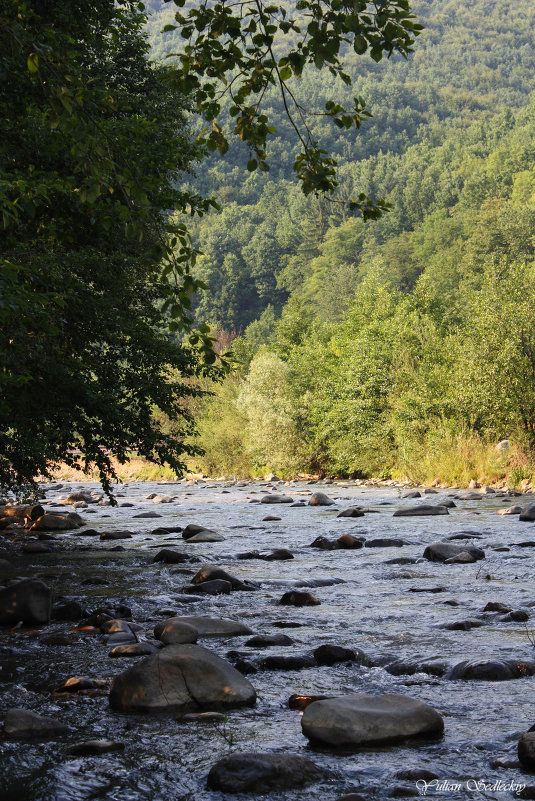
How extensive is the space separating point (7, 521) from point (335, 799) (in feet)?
52.2

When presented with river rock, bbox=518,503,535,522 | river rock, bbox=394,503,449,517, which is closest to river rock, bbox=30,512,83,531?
river rock, bbox=394,503,449,517

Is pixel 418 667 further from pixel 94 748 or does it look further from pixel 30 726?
pixel 30 726

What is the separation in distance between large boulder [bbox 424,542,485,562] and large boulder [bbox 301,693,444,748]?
Answer: 647cm

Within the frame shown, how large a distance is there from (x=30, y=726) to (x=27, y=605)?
2.97 meters

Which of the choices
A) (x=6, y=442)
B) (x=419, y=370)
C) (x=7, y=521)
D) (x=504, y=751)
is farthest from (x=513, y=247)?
(x=504, y=751)

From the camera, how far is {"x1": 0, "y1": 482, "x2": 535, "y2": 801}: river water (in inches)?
139

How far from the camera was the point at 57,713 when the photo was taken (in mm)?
4426

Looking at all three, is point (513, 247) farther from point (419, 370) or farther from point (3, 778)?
point (3, 778)

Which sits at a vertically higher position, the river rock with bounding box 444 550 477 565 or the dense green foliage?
the dense green foliage

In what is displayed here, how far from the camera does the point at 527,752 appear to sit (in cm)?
358

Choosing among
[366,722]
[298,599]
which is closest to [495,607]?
[298,599]

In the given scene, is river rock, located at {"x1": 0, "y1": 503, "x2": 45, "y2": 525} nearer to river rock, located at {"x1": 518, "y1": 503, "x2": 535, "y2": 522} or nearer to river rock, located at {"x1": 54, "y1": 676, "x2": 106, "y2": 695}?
river rock, located at {"x1": 518, "y1": 503, "x2": 535, "y2": 522}

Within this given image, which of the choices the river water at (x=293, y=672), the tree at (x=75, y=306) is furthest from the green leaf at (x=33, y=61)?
the tree at (x=75, y=306)

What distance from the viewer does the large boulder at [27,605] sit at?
22.6 feet
